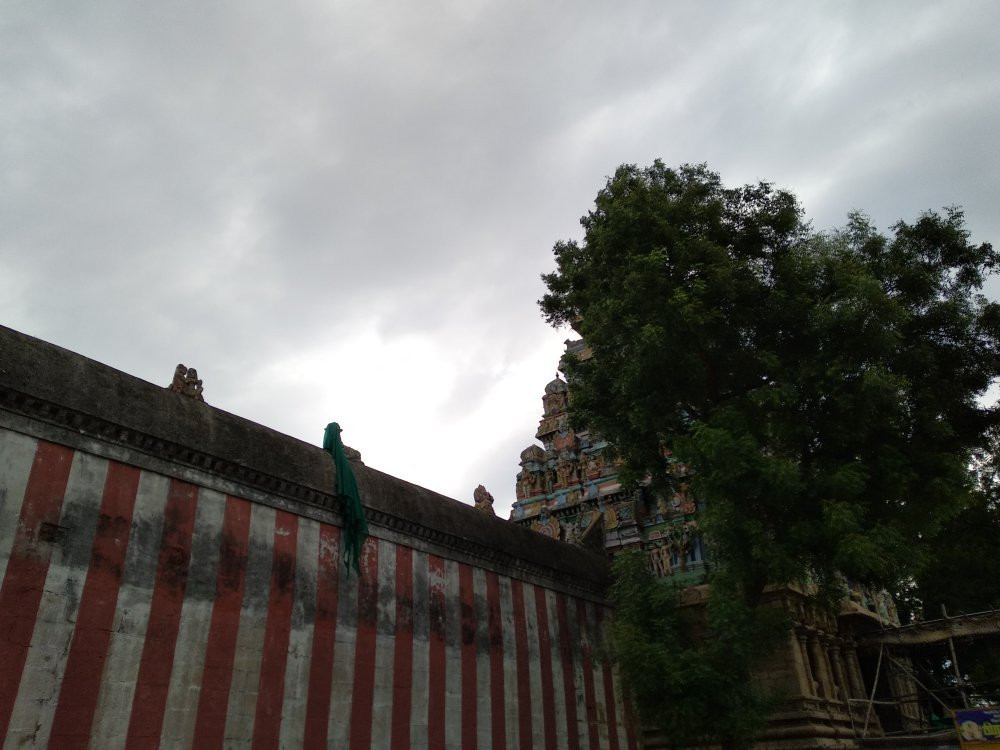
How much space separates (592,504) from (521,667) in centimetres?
Result: 714

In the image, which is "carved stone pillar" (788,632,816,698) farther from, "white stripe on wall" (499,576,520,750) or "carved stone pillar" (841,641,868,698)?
"white stripe on wall" (499,576,520,750)

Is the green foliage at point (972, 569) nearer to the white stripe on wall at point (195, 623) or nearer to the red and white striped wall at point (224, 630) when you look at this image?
the red and white striped wall at point (224, 630)

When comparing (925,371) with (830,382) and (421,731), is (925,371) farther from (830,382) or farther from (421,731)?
(421,731)

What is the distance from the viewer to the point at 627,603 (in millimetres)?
13766

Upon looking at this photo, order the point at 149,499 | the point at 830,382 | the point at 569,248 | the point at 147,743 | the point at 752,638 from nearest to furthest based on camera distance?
the point at 147,743 → the point at 149,499 → the point at 752,638 → the point at 830,382 → the point at 569,248

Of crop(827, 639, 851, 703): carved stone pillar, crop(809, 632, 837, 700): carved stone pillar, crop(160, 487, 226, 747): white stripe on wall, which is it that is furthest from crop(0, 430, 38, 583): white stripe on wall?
crop(827, 639, 851, 703): carved stone pillar

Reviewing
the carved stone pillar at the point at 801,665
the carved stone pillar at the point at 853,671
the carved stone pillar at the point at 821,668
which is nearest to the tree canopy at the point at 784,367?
the carved stone pillar at the point at 801,665

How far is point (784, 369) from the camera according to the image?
1392 centimetres

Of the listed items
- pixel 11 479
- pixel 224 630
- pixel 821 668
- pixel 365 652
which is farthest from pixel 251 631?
pixel 821 668

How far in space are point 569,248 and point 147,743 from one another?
1313 centimetres

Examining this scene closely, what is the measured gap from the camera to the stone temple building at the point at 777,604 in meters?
15.2

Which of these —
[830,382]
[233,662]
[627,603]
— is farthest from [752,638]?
[233,662]

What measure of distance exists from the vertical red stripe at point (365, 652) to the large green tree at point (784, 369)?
5544mm

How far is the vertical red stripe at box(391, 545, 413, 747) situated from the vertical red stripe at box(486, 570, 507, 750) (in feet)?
7.04
